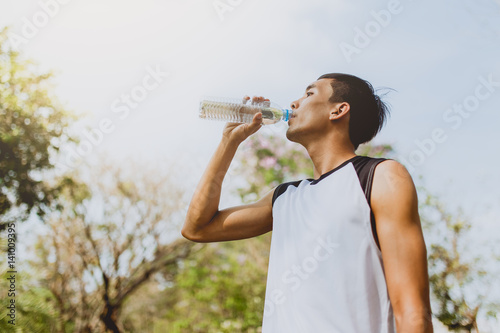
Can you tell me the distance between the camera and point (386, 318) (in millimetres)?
1007

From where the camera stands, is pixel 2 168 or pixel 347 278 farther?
pixel 2 168

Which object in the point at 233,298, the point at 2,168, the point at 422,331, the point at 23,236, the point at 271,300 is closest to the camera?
the point at 422,331

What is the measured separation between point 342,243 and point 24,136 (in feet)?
12.6

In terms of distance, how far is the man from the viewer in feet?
3.25

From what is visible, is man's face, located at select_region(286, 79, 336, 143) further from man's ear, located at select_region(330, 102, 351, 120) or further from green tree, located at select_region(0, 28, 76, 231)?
green tree, located at select_region(0, 28, 76, 231)

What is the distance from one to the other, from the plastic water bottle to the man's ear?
0.32m

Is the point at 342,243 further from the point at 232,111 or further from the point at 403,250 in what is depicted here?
the point at 232,111

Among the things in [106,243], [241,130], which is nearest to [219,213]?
[241,130]

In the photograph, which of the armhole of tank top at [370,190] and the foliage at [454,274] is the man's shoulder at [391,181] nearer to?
the armhole of tank top at [370,190]

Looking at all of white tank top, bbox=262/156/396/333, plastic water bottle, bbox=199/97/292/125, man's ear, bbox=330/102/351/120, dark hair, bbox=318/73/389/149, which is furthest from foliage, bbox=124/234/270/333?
white tank top, bbox=262/156/396/333

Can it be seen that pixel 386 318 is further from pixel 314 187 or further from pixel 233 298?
pixel 233 298

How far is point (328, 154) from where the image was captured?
1.37 metres

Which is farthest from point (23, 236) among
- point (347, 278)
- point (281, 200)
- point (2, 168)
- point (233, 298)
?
point (347, 278)

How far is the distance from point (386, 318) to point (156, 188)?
577 cm
